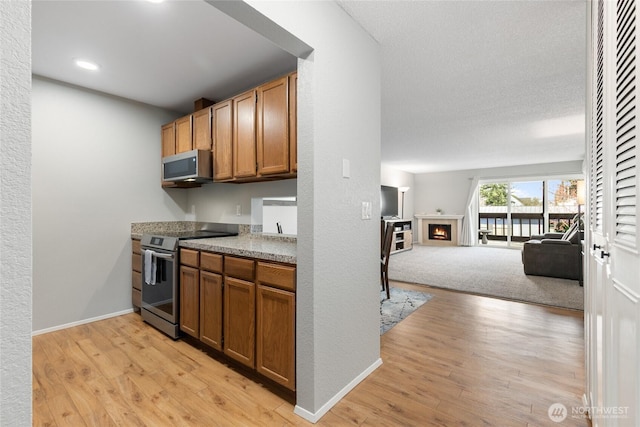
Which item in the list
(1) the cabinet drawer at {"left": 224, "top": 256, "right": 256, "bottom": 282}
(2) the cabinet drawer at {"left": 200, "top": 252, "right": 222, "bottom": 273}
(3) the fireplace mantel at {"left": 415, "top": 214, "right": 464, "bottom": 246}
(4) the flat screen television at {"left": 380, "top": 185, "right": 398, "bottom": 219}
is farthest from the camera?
(3) the fireplace mantel at {"left": 415, "top": 214, "right": 464, "bottom": 246}

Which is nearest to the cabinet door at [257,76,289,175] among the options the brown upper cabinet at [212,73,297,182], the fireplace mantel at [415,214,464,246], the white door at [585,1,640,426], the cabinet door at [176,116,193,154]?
the brown upper cabinet at [212,73,297,182]

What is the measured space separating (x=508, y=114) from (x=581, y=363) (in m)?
3.03

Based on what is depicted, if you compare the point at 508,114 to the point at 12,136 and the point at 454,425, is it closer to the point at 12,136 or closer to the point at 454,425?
the point at 454,425

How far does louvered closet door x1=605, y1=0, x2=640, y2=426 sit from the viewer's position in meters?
0.67

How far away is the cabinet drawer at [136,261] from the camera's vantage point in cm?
326

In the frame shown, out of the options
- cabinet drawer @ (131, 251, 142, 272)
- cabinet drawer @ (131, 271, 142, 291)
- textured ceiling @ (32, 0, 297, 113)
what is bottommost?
cabinet drawer @ (131, 271, 142, 291)

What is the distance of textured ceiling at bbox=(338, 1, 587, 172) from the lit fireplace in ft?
13.8

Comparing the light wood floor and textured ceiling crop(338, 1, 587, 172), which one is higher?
textured ceiling crop(338, 1, 587, 172)

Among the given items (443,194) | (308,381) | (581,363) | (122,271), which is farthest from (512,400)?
(443,194)

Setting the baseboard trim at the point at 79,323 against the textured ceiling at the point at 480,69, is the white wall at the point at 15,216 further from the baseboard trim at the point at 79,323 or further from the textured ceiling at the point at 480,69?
the baseboard trim at the point at 79,323

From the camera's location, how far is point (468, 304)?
3639mm

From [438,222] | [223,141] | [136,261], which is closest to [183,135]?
[223,141]

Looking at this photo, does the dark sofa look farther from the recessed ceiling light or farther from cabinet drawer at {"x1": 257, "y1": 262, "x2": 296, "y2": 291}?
the recessed ceiling light

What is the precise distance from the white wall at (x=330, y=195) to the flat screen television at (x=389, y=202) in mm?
5806
